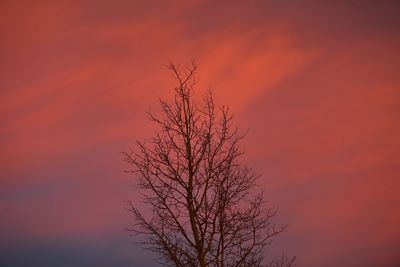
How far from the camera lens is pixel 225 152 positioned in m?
12.0

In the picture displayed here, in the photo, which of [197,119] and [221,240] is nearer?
[221,240]

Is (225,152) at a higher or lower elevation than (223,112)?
lower

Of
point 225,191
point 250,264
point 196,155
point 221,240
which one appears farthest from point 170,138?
point 250,264

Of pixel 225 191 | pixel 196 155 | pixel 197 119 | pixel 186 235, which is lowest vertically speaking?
pixel 186 235

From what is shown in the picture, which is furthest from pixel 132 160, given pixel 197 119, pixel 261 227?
pixel 261 227

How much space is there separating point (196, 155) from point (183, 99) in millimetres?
1482

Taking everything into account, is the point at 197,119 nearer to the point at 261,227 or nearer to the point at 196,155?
the point at 196,155

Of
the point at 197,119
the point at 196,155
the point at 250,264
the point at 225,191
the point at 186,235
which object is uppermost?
the point at 197,119

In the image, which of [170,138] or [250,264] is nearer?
[250,264]

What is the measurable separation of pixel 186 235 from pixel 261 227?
1800 mm

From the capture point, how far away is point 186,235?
37.3 feet

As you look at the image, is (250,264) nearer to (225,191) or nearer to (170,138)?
(225,191)

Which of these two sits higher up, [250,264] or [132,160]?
[132,160]

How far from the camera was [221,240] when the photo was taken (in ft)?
37.0
